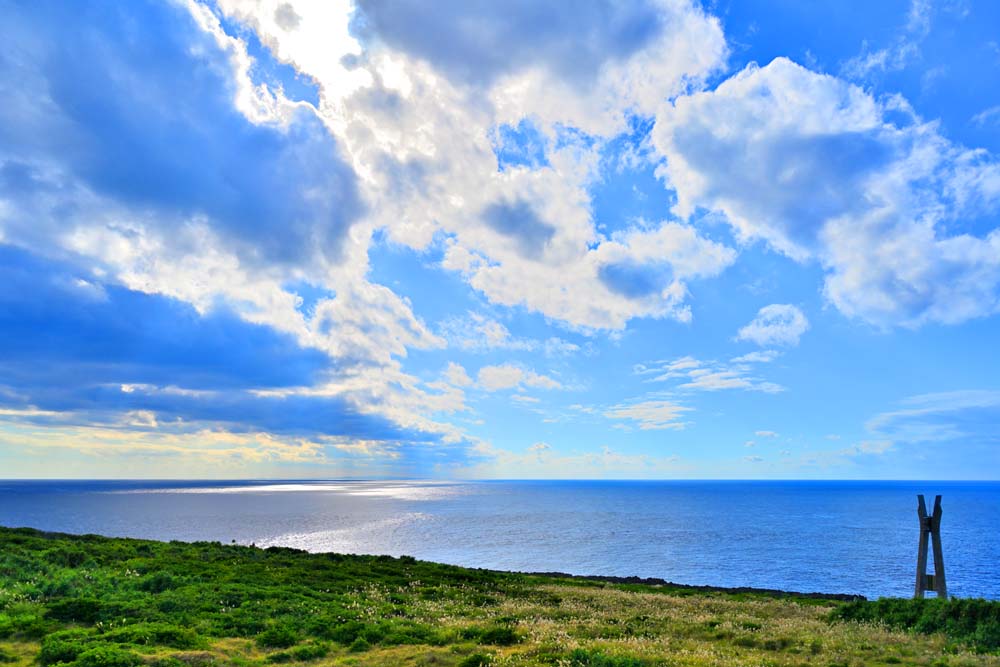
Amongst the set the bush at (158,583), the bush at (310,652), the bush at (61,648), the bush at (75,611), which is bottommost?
the bush at (158,583)

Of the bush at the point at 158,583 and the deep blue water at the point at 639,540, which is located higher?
the bush at the point at 158,583

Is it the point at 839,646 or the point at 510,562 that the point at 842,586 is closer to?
the point at 510,562

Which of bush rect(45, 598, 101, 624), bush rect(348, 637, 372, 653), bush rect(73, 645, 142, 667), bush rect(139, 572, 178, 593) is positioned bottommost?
bush rect(139, 572, 178, 593)

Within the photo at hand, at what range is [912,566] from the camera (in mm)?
74500

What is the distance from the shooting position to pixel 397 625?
21.6m

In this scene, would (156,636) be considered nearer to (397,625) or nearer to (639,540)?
(397,625)

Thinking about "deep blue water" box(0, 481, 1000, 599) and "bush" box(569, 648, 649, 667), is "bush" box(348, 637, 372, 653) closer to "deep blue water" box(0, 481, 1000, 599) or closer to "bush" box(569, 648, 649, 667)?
"bush" box(569, 648, 649, 667)

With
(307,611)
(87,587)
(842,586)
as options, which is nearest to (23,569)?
(87,587)

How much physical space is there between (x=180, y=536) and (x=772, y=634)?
11251cm

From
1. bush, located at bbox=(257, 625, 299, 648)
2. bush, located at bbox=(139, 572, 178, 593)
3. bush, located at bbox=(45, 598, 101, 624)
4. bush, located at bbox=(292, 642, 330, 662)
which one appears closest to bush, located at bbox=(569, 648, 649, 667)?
bush, located at bbox=(292, 642, 330, 662)

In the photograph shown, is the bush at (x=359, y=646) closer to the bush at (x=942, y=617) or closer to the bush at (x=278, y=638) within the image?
the bush at (x=278, y=638)

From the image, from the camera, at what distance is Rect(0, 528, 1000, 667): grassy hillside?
55.4 feet

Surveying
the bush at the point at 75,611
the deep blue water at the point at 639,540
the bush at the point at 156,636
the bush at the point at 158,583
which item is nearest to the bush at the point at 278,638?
the bush at the point at 156,636

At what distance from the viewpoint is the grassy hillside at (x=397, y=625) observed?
664 inches
